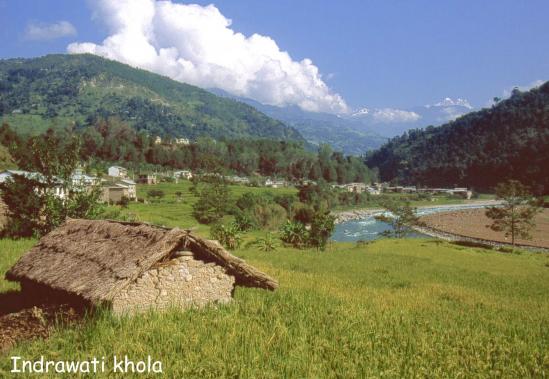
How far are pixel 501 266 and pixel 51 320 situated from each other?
113 feet

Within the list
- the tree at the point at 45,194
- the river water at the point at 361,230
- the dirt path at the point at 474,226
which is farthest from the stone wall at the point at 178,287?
the dirt path at the point at 474,226

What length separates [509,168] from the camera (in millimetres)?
162250

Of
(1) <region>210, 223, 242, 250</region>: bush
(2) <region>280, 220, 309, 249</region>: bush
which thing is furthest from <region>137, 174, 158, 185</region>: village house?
(1) <region>210, 223, 242, 250</region>: bush

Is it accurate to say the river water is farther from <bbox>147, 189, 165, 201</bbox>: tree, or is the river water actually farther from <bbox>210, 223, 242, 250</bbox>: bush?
<bbox>147, 189, 165, 201</bbox>: tree

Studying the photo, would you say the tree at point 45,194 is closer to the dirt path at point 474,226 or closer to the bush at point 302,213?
the dirt path at point 474,226

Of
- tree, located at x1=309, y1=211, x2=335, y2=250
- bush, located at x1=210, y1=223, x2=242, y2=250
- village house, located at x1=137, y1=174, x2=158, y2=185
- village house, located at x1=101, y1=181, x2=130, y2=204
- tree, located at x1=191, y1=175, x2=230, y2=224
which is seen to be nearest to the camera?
bush, located at x1=210, y1=223, x2=242, y2=250

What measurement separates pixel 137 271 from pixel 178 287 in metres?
1.39

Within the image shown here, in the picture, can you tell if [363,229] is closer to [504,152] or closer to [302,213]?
[302,213]

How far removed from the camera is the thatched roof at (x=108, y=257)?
877cm

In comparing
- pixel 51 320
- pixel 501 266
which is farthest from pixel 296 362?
pixel 501 266

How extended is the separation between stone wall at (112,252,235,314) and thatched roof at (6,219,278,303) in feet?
0.83

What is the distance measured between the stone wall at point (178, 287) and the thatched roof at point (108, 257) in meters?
0.25

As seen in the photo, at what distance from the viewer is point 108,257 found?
31.6 feet

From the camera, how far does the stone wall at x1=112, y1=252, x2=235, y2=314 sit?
9074mm
